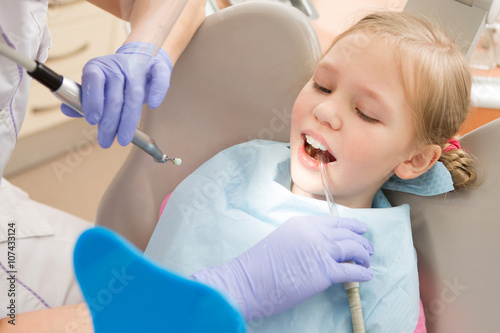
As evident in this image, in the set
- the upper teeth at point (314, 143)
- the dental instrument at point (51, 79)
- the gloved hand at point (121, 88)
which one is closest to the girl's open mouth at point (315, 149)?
the upper teeth at point (314, 143)

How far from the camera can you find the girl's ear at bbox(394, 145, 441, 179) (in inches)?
35.3

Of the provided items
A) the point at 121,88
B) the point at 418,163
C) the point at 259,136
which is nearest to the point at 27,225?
the point at 121,88

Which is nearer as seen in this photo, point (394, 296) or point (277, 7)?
point (394, 296)

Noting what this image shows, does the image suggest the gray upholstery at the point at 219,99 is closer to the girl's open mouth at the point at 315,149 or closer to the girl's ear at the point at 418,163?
the girl's open mouth at the point at 315,149

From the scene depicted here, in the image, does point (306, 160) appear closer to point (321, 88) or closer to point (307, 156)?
point (307, 156)

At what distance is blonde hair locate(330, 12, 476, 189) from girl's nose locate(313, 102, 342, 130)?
0.12 metres

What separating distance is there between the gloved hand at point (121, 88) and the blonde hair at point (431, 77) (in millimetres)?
349

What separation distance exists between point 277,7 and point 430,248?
539mm

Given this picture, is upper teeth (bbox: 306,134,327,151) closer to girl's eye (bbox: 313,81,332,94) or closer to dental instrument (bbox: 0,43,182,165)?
girl's eye (bbox: 313,81,332,94)

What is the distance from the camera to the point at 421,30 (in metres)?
0.89

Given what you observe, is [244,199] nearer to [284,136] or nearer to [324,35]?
[284,136]

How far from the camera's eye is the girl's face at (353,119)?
0.83 meters

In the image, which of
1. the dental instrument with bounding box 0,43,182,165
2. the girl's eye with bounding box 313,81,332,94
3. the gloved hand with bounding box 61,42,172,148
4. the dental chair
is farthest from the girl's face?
the dental instrument with bounding box 0,43,182,165

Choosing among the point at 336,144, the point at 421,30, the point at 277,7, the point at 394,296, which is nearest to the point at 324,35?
the point at 277,7
